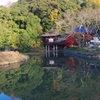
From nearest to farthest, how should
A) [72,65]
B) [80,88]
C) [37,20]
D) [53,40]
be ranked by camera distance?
[80,88] → [72,65] → [53,40] → [37,20]

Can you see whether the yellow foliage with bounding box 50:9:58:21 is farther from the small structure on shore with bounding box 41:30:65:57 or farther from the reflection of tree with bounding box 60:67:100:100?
the reflection of tree with bounding box 60:67:100:100

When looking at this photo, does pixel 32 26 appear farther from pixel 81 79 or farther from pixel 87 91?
pixel 87 91

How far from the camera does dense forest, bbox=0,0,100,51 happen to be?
90.8ft

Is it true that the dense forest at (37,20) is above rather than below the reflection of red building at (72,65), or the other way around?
above

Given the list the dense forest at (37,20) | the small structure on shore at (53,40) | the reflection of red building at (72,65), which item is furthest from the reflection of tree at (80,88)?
the small structure on shore at (53,40)

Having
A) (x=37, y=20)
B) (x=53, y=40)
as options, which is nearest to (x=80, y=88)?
(x=53, y=40)

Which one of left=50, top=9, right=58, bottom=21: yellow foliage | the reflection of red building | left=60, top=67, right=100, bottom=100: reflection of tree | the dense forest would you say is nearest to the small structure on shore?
the dense forest

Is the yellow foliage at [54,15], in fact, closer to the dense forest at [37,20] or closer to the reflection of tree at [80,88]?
the dense forest at [37,20]

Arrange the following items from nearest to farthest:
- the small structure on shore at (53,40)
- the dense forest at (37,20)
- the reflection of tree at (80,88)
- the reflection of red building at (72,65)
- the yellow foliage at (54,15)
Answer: the reflection of tree at (80,88) → the reflection of red building at (72,65) → the dense forest at (37,20) → the small structure on shore at (53,40) → the yellow foliage at (54,15)

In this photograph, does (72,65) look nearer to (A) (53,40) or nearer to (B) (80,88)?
(B) (80,88)

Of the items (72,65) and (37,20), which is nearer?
(72,65)

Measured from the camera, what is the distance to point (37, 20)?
1455 inches

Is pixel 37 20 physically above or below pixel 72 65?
above

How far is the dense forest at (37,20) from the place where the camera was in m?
27.7
